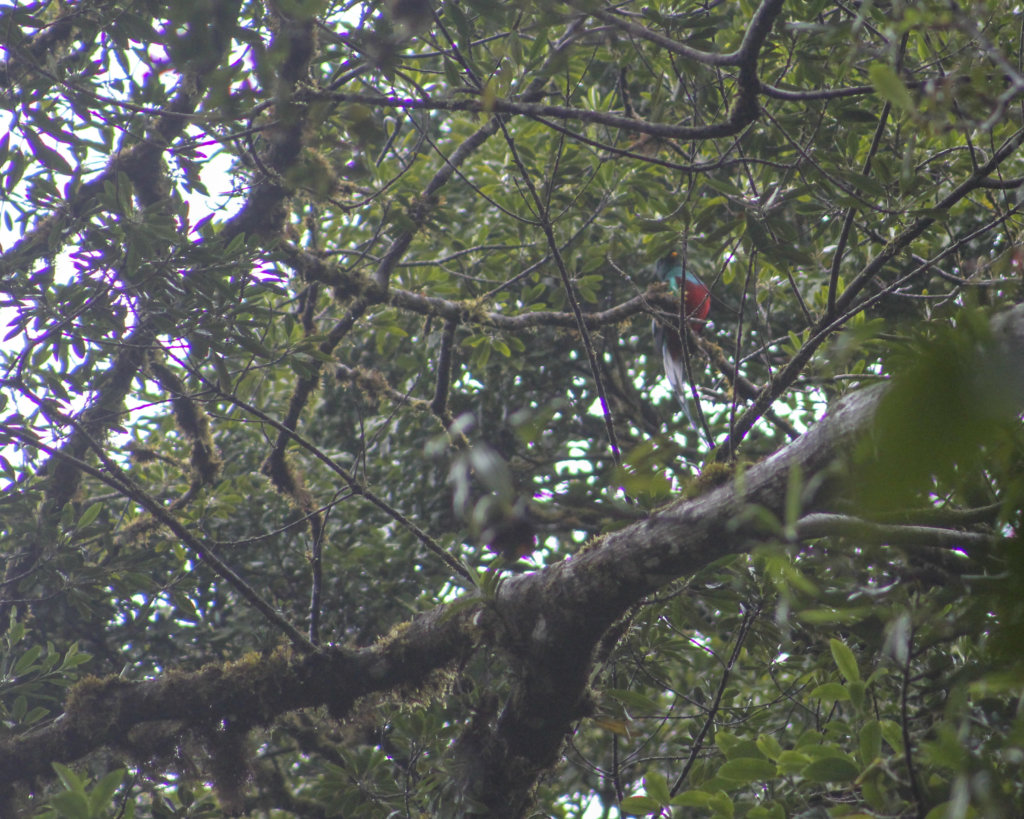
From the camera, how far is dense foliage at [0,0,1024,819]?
1.08 meters

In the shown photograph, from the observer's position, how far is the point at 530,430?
1.00 m

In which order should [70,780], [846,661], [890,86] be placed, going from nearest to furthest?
[890,86] → [846,661] → [70,780]

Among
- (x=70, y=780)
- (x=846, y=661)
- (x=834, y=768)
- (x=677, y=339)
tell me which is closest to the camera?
(x=834, y=768)

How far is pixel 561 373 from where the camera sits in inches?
157

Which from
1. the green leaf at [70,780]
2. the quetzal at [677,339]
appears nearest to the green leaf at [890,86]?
the green leaf at [70,780]

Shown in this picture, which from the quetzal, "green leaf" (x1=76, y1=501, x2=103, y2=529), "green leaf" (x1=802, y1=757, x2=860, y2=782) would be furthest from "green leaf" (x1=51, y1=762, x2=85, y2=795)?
the quetzal

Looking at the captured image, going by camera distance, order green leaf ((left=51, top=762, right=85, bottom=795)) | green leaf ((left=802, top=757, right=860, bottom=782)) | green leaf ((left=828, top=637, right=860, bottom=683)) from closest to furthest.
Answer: green leaf ((left=802, top=757, right=860, bottom=782)) < green leaf ((left=828, top=637, right=860, bottom=683)) < green leaf ((left=51, top=762, right=85, bottom=795))

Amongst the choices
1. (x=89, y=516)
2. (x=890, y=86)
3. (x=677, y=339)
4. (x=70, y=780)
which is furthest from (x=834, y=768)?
(x=677, y=339)

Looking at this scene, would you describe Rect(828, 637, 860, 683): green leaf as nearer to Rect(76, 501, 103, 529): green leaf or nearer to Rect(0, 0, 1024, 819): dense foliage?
Rect(0, 0, 1024, 819): dense foliage

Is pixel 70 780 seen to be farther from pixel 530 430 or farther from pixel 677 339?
pixel 677 339

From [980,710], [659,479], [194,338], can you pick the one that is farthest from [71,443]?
[980,710]

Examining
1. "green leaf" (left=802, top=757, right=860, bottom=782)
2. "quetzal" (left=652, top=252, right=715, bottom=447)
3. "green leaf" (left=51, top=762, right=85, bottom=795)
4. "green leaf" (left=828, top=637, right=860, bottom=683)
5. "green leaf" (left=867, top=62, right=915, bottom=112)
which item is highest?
"quetzal" (left=652, top=252, right=715, bottom=447)

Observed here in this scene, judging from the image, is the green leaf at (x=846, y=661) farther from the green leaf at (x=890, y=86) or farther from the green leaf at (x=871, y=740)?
the green leaf at (x=890, y=86)

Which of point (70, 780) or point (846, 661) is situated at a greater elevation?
point (70, 780)
